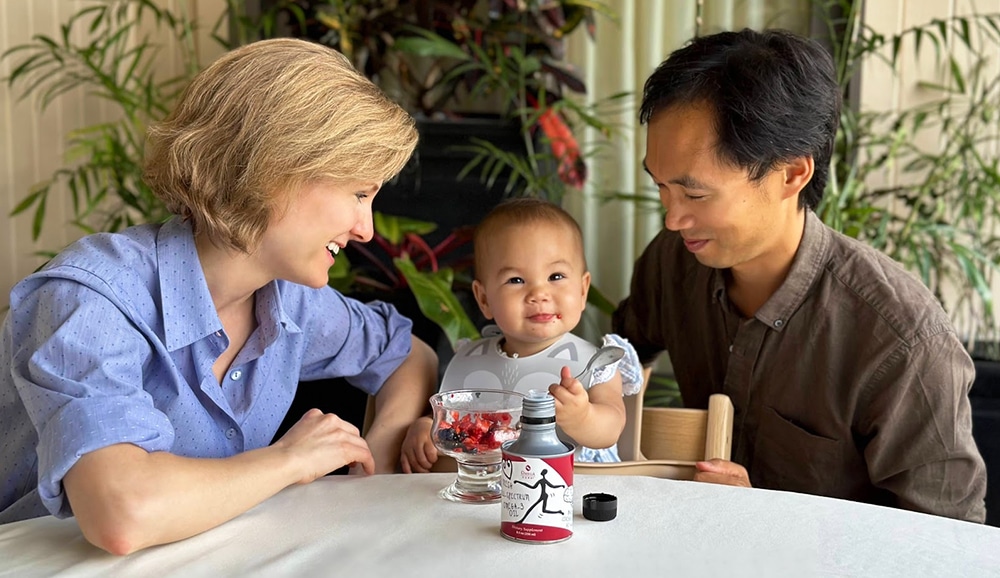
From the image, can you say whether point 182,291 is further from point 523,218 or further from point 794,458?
point 794,458

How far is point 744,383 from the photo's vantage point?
1.92m

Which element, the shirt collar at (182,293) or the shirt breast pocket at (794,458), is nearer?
the shirt collar at (182,293)

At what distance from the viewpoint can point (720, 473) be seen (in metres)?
1.51

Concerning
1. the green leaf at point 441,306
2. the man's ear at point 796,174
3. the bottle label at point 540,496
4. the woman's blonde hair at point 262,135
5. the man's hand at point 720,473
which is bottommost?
the man's hand at point 720,473

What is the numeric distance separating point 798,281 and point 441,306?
0.88 metres

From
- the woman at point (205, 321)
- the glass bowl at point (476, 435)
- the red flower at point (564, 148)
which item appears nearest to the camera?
the woman at point (205, 321)

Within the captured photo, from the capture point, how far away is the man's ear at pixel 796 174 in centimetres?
181

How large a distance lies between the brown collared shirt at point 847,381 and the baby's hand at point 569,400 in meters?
0.51

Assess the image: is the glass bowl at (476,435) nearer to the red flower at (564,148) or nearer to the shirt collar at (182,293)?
the shirt collar at (182,293)

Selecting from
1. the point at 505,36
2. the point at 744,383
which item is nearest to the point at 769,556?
the point at 744,383

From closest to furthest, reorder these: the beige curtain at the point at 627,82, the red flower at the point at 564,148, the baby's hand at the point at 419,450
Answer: the baby's hand at the point at 419,450 < the red flower at the point at 564,148 < the beige curtain at the point at 627,82

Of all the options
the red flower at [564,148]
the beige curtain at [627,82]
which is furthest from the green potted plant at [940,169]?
the red flower at [564,148]

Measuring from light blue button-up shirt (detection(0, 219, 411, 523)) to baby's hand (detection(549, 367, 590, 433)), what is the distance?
40 cm

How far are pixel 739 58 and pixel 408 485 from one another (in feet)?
3.05
